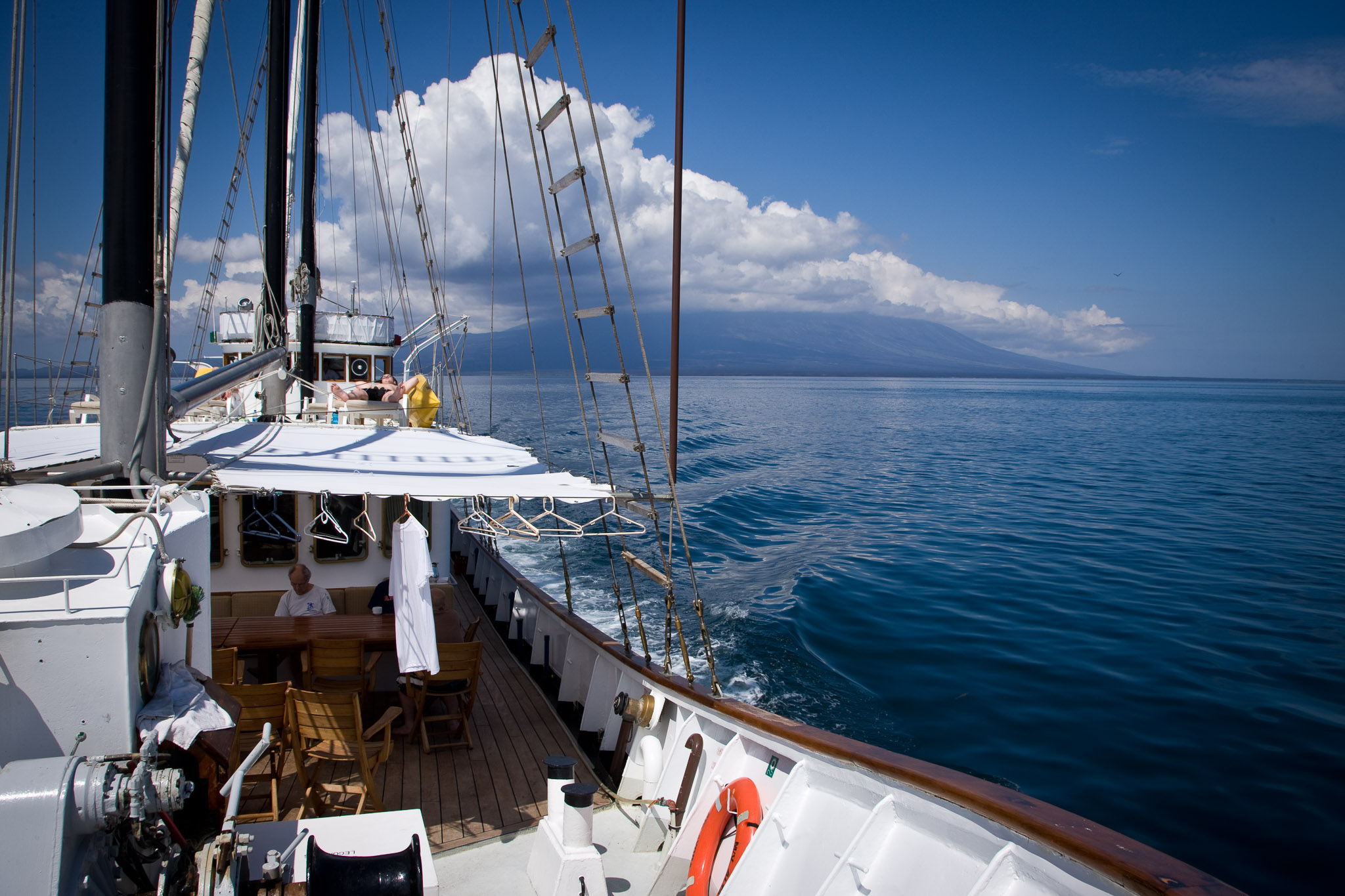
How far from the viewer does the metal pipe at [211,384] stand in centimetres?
463

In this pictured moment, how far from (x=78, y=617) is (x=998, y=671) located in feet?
31.8

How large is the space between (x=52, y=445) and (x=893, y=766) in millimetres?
6691

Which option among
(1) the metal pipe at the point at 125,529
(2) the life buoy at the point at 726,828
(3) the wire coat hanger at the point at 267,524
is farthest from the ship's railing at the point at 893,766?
(1) the metal pipe at the point at 125,529

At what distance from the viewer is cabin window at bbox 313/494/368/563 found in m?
7.64

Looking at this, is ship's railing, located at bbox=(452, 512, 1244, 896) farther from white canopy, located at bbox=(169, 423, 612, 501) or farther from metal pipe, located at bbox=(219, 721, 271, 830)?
metal pipe, located at bbox=(219, 721, 271, 830)

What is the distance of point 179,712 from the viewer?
3000mm

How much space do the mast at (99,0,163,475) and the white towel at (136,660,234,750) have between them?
1.39 meters

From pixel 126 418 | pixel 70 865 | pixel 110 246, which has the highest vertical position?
pixel 110 246

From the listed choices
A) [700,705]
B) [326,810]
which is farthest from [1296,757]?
[326,810]

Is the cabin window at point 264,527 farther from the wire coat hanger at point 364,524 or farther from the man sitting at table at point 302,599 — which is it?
the man sitting at table at point 302,599

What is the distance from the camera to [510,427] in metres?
42.9

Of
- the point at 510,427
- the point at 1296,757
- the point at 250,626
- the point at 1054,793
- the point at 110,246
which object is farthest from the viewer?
the point at 510,427

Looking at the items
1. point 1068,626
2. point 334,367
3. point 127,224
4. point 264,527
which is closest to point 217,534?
point 264,527

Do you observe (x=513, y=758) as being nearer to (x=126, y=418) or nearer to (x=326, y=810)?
(x=326, y=810)
